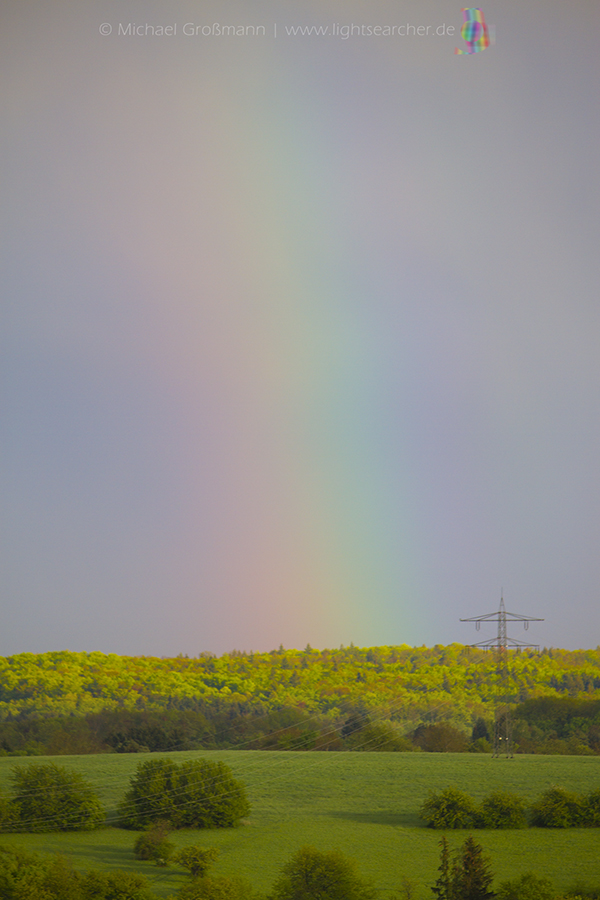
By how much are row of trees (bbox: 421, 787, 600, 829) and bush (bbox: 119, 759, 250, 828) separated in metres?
12.3

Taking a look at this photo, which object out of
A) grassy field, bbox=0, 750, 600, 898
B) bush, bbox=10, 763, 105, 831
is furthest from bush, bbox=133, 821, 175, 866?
bush, bbox=10, 763, 105, 831

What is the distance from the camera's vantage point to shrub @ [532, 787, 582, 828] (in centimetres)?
4728

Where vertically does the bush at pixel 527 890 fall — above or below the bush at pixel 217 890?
above

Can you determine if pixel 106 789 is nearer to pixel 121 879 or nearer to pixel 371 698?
pixel 121 879

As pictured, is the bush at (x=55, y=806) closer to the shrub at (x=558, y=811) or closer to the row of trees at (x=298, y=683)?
the shrub at (x=558, y=811)

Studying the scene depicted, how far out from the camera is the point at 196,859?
3697cm

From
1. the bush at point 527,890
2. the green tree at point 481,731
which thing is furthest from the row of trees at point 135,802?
the green tree at point 481,731

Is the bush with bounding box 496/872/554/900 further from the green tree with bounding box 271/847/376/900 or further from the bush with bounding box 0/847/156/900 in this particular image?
the bush with bounding box 0/847/156/900

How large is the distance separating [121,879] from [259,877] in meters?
7.88

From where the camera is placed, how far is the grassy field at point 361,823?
126 ft

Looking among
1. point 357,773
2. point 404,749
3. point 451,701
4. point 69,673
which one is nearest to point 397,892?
point 357,773

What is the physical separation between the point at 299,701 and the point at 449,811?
78735mm

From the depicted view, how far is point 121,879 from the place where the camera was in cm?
3133

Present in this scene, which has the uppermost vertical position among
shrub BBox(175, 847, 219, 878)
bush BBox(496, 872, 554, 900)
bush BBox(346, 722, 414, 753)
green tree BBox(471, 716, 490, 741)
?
bush BBox(496, 872, 554, 900)
